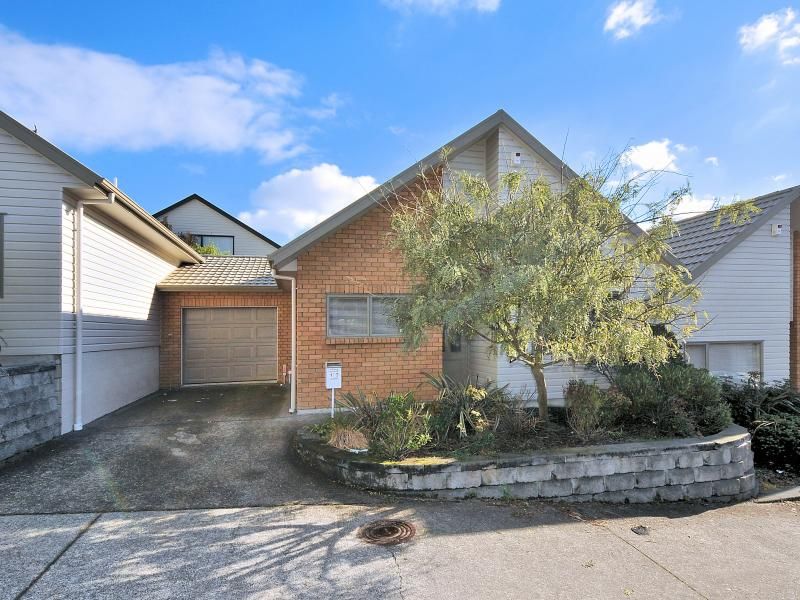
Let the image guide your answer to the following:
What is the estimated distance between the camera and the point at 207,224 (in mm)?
22891

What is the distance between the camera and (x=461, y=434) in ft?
17.8

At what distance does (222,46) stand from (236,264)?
628 centimetres

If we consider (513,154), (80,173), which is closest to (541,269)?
(513,154)

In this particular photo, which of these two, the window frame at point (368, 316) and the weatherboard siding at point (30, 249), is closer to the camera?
the weatherboard siding at point (30, 249)

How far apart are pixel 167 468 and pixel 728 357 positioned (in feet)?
36.3

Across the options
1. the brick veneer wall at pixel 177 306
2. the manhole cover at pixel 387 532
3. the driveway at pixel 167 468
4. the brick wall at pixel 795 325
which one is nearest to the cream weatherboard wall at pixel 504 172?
the driveway at pixel 167 468

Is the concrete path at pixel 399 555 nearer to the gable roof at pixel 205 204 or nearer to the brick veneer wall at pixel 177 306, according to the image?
the brick veneer wall at pixel 177 306

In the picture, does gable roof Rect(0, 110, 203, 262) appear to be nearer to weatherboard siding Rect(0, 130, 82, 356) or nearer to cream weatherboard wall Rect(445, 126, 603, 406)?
weatherboard siding Rect(0, 130, 82, 356)

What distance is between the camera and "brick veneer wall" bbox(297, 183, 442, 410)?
25.7 feet

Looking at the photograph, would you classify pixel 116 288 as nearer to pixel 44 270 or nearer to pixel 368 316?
pixel 44 270

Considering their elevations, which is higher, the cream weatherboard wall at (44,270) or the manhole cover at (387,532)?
the cream weatherboard wall at (44,270)

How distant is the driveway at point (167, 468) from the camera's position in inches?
178

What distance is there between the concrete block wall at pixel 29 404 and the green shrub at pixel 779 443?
10.9m

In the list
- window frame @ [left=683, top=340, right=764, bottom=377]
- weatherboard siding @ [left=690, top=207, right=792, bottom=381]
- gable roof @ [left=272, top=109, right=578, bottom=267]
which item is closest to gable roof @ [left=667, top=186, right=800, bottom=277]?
weatherboard siding @ [left=690, top=207, right=792, bottom=381]
